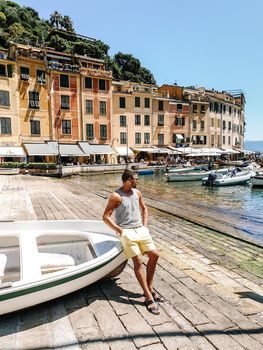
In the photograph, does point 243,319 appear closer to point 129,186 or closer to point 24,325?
point 129,186

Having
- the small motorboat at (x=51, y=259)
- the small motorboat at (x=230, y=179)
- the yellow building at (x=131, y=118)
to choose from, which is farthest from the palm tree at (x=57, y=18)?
the small motorboat at (x=51, y=259)

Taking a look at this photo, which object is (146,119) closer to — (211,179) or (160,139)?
(160,139)

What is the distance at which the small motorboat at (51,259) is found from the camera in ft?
10.9

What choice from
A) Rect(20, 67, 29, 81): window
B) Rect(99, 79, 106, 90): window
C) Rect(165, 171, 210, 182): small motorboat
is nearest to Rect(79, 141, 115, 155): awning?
Rect(99, 79, 106, 90): window

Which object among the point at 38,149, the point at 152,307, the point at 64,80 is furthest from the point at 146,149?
the point at 152,307

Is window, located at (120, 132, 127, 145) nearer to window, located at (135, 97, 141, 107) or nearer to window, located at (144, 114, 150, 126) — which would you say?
window, located at (144, 114, 150, 126)

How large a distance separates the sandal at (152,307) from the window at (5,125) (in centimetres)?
3330

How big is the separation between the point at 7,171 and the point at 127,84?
2533 centimetres

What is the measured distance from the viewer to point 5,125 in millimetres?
32781

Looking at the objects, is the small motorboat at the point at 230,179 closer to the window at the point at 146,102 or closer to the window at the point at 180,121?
the window at the point at 146,102

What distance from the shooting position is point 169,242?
698 centimetres

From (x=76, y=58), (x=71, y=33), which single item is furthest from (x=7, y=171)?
(x=71, y=33)

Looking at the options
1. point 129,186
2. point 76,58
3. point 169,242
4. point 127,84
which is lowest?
point 169,242

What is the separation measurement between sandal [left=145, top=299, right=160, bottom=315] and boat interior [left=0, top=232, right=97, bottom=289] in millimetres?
1100
